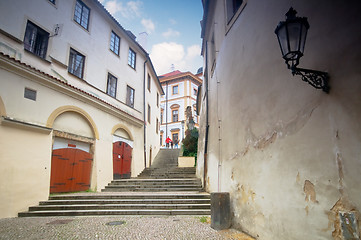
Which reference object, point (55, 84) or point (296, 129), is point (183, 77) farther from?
point (296, 129)

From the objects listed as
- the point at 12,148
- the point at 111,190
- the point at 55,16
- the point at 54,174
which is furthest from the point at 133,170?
the point at 55,16

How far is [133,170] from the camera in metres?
15.5

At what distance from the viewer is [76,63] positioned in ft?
39.0

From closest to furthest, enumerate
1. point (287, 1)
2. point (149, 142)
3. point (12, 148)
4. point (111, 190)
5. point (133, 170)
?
point (287, 1) < point (12, 148) < point (111, 190) < point (133, 170) < point (149, 142)

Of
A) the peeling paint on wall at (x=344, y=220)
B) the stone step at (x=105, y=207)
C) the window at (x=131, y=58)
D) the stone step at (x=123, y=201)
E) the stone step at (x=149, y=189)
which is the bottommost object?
the stone step at (x=105, y=207)

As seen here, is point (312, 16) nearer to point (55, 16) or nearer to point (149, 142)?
point (55, 16)

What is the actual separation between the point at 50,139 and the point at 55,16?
19.5ft

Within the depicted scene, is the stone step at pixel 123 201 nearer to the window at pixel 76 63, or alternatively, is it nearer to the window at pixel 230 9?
the window at pixel 230 9

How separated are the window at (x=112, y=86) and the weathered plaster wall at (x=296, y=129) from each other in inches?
398

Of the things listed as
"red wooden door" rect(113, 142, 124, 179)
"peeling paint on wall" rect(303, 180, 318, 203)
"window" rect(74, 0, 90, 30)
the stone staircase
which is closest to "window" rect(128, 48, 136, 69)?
"window" rect(74, 0, 90, 30)

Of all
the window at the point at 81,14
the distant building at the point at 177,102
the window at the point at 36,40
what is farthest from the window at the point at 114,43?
the distant building at the point at 177,102

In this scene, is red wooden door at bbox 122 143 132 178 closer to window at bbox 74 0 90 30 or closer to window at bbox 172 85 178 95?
window at bbox 74 0 90 30

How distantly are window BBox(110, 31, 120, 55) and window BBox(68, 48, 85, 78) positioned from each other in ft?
10.5

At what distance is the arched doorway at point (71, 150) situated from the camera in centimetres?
967
